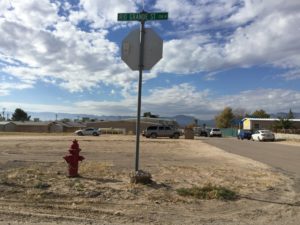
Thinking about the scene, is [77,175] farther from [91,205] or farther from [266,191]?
[266,191]

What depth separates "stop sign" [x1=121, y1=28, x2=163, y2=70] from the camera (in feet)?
33.1

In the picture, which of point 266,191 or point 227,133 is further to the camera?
point 227,133

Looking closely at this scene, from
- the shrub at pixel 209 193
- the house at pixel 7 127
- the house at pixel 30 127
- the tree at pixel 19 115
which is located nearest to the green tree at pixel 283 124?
the house at pixel 30 127

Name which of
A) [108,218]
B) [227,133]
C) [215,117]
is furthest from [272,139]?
[215,117]

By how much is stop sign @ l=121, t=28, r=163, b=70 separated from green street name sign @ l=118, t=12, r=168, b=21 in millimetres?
293

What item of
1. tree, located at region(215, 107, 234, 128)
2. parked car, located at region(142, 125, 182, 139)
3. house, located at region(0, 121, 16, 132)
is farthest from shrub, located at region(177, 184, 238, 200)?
tree, located at region(215, 107, 234, 128)

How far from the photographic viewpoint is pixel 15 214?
6965 millimetres

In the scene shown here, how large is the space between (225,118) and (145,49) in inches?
5111

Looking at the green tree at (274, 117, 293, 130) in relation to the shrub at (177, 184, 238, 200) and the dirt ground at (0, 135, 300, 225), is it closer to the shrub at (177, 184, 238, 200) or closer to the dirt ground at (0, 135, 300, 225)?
the dirt ground at (0, 135, 300, 225)

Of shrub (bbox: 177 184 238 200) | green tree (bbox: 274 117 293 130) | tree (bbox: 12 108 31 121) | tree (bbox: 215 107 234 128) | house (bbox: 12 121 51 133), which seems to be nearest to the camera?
shrub (bbox: 177 184 238 200)

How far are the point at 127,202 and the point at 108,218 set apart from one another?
1.21m

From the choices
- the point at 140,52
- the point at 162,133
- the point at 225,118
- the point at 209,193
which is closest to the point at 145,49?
the point at 140,52

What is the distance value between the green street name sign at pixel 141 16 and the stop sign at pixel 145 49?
0.29 m

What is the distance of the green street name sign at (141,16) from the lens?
33.3ft
